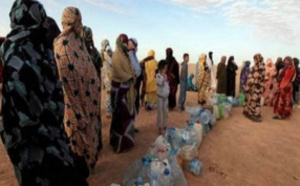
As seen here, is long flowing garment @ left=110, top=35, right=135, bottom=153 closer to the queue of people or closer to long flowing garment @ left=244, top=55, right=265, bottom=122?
the queue of people

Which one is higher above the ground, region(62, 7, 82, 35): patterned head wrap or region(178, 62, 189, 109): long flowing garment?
region(62, 7, 82, 35): patterned head wrap

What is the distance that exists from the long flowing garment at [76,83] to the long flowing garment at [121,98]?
131cm

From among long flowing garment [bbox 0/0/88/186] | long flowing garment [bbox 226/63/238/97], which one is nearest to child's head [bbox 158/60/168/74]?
long flowing garment [bbox 0/0/88/186]

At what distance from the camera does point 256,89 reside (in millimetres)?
9438

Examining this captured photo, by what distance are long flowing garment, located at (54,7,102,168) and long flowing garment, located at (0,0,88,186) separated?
4.34 feet

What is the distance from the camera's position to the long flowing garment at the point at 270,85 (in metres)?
12.0

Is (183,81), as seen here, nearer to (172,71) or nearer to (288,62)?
Answer: (172,71)

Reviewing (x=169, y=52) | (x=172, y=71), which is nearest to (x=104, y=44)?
(x=169, y=52)

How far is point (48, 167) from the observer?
2.37 meters

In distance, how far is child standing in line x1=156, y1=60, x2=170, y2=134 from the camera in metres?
6.57

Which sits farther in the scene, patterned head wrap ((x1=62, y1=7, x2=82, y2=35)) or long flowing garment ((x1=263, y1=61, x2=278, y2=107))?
long flowing garment ((x1=263, y1=61, x2=278, y2=107))

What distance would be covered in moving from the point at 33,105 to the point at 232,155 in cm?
495

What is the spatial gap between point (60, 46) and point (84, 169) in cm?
156

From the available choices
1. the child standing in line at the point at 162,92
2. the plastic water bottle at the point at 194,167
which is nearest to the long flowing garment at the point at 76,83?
the plastic water bottle at the point at 194,167
